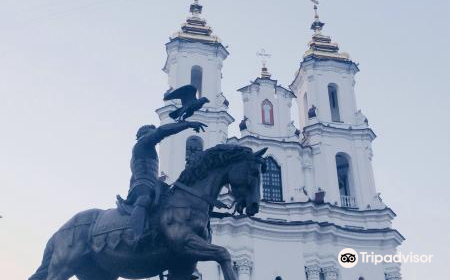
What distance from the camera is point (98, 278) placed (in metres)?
7.14

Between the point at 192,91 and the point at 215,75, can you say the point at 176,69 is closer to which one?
the point at 215,75

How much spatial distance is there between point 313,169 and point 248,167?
22.2m

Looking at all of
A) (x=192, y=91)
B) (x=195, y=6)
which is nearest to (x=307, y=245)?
(x=195, y=6)

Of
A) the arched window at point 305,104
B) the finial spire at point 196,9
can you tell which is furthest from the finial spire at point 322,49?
the finial spire at point 196,9

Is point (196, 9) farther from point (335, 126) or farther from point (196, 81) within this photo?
point (335, 126)

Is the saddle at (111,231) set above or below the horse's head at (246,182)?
below

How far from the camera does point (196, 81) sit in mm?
30594

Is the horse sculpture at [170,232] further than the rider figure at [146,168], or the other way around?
the rider figure at [146,168]

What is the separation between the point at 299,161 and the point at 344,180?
9.03 ft

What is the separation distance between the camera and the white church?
2523 cm

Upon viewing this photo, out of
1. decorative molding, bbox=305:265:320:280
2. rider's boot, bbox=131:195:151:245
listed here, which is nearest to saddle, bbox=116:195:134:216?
rider's boot, bbox=131:195:151:245

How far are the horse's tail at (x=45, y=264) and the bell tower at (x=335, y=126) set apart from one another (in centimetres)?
2122

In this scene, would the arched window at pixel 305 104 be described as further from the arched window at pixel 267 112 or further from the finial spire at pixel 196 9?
the finial spire at pixel 196 9

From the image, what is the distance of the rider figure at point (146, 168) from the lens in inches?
258
